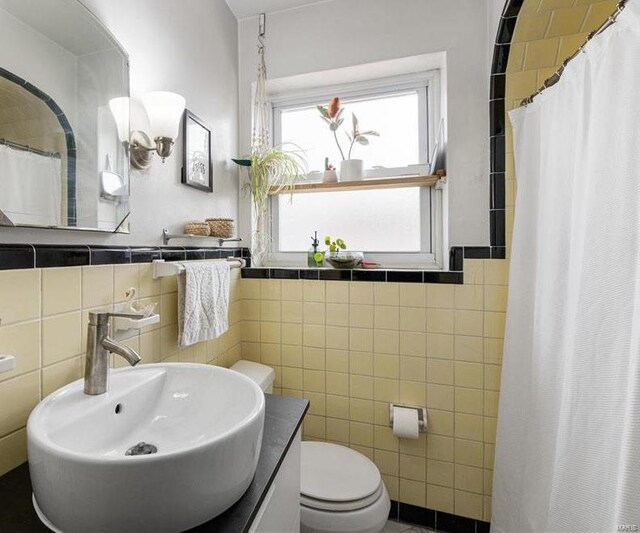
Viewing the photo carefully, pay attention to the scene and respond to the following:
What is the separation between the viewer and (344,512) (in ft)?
3.54

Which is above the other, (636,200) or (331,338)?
(636,200)

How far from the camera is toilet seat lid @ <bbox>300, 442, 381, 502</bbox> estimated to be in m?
1.11

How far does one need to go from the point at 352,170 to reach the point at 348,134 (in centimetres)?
26

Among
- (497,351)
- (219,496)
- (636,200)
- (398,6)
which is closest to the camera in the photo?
(219,496)

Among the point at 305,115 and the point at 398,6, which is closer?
the point at 398,6

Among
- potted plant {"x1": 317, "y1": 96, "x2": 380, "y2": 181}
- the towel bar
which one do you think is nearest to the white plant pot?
potted plant {"x1": 317, "y1": 96, "x2": 380, "y2": 181}

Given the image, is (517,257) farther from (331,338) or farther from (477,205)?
(331,338)

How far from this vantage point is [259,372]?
4.88ft

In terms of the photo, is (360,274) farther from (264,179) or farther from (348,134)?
(348,134)

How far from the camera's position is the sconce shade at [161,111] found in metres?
1.05

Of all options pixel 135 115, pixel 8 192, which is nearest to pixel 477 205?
pixel 135 115

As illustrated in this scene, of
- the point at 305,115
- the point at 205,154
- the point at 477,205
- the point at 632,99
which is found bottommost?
the point at 477,205

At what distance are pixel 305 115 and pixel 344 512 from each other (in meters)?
1.94

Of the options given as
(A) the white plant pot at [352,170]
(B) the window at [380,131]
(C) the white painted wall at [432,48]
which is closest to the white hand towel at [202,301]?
(A) the white plant pot at [352,170]
